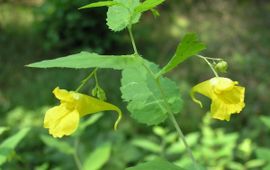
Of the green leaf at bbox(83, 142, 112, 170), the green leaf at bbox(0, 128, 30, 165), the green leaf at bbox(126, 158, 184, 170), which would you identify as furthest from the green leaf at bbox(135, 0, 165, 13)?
the green leaf at bbox(83, 142, 112, 170)

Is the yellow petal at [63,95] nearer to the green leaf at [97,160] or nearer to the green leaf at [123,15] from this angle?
the green leaf at [123,15]

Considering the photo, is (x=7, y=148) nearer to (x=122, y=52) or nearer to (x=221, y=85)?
(x=221, y=85)

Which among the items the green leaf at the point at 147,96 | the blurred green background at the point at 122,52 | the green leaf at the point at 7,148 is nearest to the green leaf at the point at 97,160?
the green leaf at the point at 7,148

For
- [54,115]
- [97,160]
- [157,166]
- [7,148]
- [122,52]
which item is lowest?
[122,52]

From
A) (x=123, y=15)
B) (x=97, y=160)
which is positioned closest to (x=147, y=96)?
(x=123, y=15)

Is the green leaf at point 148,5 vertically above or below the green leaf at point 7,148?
above

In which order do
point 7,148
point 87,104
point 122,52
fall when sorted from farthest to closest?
point 122,52 → point 7,148 → point 87,104

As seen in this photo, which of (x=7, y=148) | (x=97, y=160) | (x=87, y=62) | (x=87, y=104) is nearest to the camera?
(x=87, y=62)
